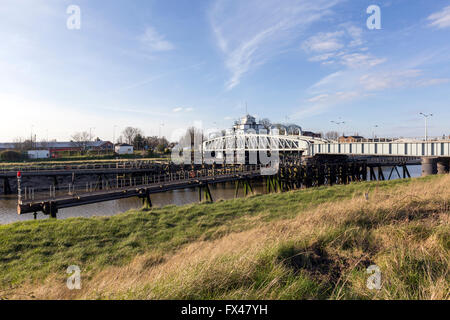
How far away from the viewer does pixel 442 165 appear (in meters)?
31.1

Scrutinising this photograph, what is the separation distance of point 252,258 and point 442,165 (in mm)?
38822

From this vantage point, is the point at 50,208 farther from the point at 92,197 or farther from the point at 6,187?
the point at 6,187

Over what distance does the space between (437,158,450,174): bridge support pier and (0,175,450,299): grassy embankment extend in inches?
1189

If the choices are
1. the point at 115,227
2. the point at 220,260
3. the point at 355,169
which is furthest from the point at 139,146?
the point at 220,260

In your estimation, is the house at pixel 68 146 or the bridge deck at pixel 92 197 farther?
the house at pixel 68 146

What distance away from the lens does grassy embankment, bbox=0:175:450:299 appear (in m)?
3.44

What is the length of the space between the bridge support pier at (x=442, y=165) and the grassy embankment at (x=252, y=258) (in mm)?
30199

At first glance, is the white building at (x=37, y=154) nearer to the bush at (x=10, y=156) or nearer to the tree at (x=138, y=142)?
the bush at (x=10, y=156)

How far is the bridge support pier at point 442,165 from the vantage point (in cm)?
3080

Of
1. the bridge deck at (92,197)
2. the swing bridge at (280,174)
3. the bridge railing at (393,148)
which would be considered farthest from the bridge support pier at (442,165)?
the bridge deck at (92,197)

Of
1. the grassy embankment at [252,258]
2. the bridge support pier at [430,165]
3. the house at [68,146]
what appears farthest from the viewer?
the house at [68,146]

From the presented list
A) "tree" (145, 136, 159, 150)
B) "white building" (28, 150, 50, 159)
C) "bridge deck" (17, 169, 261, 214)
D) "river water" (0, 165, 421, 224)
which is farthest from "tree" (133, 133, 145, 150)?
"bridge deck" (17, 169, 261, 214)
